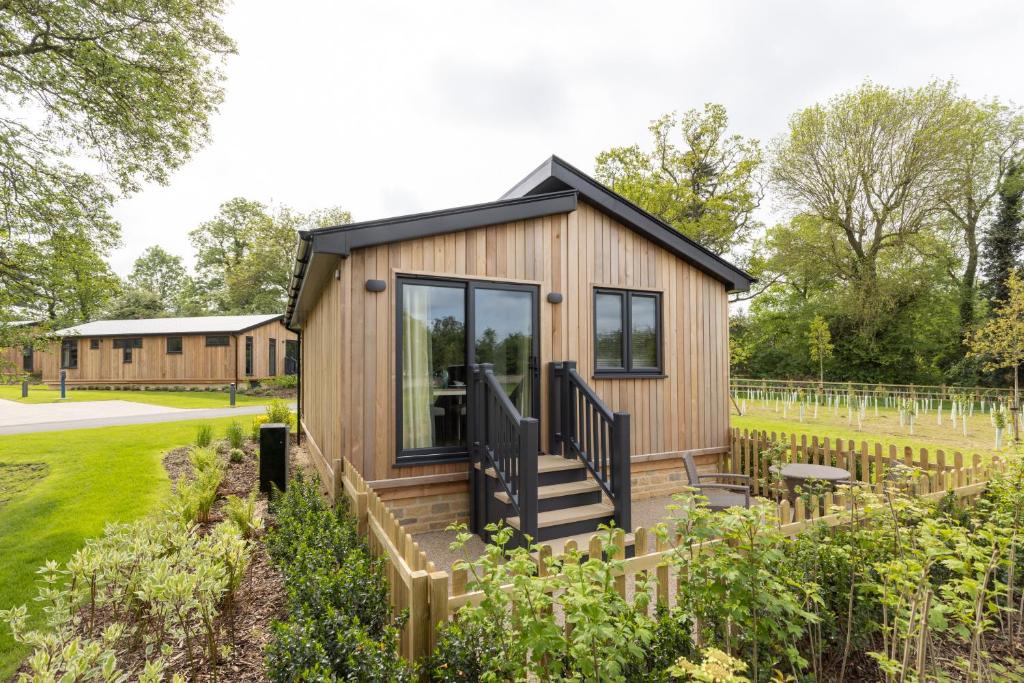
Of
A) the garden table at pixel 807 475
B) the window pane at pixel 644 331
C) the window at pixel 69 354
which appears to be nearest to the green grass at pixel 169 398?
Answer: the window at pixel 69 354

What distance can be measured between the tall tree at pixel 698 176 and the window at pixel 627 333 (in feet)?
64.0

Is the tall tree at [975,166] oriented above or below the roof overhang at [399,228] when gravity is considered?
above

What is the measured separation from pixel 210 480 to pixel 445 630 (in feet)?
17.0

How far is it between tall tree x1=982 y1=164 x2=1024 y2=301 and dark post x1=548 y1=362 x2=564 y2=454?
23189 millimetres

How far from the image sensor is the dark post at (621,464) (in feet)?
16.5

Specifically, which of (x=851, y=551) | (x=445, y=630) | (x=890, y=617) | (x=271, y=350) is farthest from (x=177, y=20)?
(x=271, y=350)

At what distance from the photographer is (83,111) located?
8.26 metres

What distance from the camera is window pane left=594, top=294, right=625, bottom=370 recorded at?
22.2 ft

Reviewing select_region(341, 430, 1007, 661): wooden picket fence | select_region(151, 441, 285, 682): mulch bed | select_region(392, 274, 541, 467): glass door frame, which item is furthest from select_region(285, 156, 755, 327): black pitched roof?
select_region(151, 441, 285, 682): mulch bed

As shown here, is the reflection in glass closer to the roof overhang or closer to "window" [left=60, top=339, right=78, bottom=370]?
the roof overhang

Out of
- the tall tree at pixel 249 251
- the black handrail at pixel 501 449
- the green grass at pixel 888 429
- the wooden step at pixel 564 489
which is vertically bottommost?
the green grass at pixel 888 429

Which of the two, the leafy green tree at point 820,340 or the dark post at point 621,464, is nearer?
the dark post at point 621,464

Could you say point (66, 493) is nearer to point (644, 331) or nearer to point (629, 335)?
point (629, 335)

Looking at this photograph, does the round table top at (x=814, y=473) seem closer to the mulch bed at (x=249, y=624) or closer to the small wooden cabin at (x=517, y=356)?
the small wooden cabin at (x=517, y=356)
